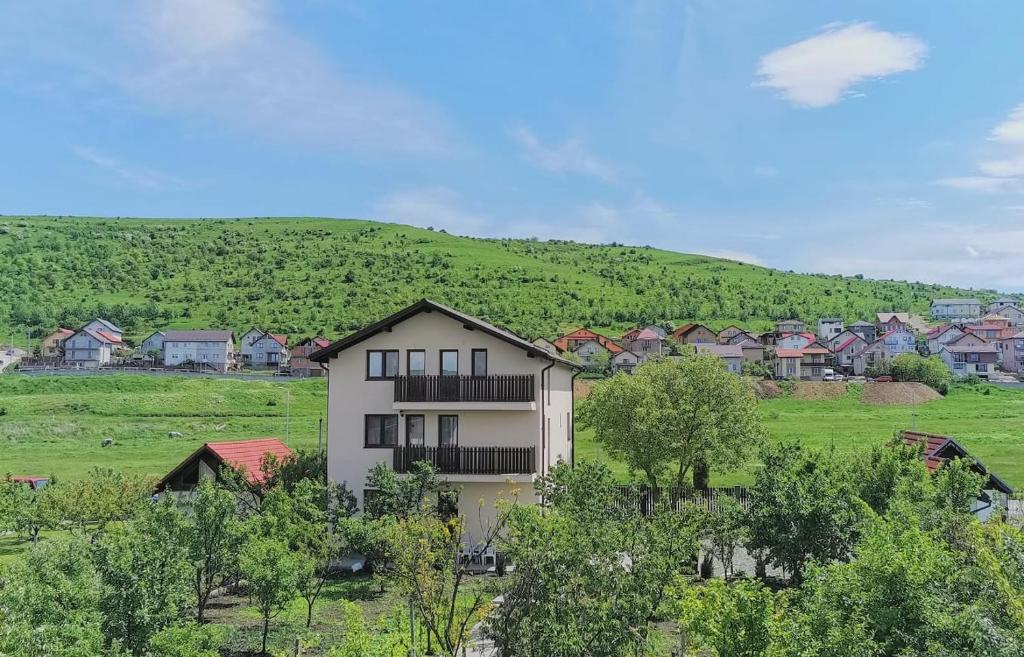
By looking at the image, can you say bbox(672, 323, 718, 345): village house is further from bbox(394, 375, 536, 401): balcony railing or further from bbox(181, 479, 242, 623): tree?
bbox(181, 479, 242, 623): tree

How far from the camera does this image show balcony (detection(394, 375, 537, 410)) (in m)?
29.1

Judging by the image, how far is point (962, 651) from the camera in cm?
975

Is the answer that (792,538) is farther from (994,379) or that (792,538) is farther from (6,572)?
(994,379)

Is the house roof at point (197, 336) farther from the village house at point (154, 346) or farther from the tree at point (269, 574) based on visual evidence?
the tree at point (269, 574)

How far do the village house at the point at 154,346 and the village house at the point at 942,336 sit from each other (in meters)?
132

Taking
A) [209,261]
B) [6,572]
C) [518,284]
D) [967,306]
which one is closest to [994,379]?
[967,306]

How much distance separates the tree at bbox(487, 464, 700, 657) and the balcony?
1311 centimetres

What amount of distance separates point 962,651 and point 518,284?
150 metres

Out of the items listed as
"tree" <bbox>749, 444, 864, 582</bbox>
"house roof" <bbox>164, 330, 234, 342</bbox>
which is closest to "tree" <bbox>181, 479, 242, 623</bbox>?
"tree" <bbox>749, 444, 864, 582</bbox>

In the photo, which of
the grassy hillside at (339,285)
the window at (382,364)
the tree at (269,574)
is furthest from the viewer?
the grassy hillside at (339,285)

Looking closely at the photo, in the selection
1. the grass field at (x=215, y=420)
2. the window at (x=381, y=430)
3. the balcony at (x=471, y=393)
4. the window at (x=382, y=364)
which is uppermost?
the window at (x=382, y=364)

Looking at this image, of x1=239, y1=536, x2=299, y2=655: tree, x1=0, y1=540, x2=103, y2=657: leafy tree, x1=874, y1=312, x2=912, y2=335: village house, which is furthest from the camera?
x1=874, y1=312, x2=912, y2=335: village house

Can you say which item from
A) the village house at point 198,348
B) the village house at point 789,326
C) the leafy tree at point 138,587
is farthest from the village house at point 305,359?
the leafy tree at point 138,587

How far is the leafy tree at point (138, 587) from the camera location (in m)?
14.2
